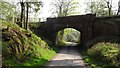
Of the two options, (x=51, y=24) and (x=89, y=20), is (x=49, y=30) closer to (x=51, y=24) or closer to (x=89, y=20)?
(x=51, y=24)

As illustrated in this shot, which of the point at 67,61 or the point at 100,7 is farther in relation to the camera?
the point at 100,7

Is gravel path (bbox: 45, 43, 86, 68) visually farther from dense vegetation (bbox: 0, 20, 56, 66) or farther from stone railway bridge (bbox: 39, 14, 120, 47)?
stone railway bridge (bbox: 39, 14, 120, 47)

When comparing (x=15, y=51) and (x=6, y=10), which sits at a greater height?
(x=6, y=10)

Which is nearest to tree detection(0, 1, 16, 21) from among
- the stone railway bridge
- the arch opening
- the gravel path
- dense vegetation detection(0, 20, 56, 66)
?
dense vegetation detection(0, 20, 56, 66)

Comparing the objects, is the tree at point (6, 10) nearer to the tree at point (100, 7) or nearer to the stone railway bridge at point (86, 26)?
the stone railway bridge at point (86, 26)

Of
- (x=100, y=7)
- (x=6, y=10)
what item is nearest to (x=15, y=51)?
(x=6, y=10)

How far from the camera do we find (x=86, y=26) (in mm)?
38156

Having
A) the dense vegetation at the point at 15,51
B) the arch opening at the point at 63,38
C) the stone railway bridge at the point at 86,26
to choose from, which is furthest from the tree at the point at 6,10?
the arch opening at the point at 63,38

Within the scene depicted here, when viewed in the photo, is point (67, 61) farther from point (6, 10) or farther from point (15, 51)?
→ point (6, 10)

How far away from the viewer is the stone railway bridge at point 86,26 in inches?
1400

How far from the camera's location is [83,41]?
126ft

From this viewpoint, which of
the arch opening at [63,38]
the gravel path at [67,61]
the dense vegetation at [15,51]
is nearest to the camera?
the dense vegetation at [15,51]

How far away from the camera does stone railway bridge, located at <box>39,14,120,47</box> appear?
35562 millimetres

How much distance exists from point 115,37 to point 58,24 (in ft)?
37.8
